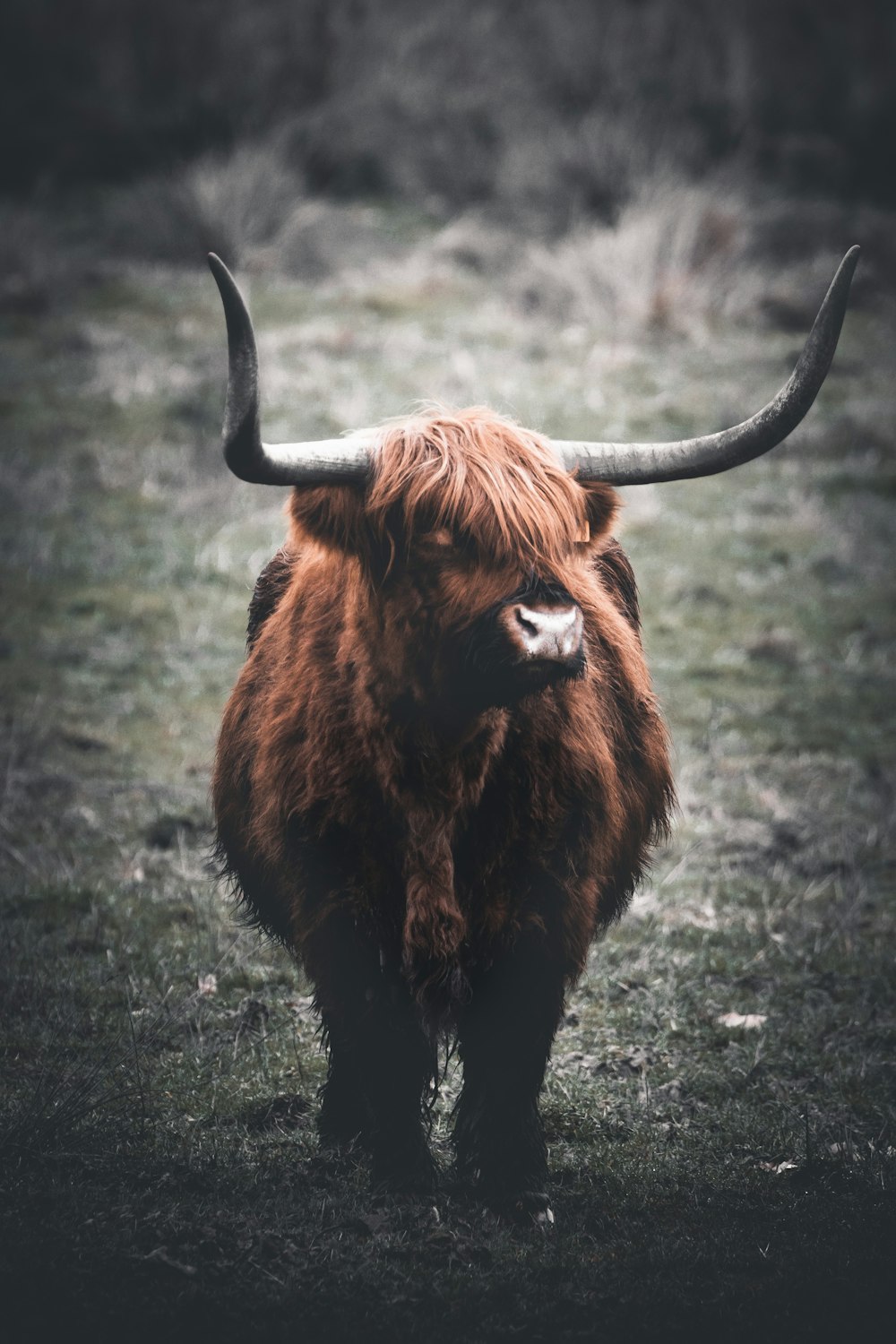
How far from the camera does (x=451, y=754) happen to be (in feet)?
9.37

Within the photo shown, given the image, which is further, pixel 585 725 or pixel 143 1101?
pixel 143 1101

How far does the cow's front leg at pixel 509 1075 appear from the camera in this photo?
3.04 m

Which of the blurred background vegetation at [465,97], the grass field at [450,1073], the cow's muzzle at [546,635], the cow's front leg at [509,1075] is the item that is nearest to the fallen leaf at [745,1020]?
the grass field at [450,1073]

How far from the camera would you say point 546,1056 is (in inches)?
126

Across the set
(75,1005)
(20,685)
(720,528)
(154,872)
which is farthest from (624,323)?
(75,1005)

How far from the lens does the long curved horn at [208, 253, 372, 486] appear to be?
7.92ft

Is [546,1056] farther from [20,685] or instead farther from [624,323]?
[624,323]

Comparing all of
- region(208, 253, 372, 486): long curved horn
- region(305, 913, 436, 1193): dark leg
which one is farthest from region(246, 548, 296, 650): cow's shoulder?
region(305, 913, 436, 1193): dark leg

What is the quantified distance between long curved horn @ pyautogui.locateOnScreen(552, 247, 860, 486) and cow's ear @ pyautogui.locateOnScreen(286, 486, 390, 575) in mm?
481

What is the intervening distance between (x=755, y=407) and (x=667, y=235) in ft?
13.3

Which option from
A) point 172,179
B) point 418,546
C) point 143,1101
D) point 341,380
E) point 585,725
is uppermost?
point 172,179

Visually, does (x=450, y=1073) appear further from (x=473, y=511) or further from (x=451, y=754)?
(x=473, y=511)

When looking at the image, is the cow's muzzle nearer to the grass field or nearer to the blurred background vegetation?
the grass field

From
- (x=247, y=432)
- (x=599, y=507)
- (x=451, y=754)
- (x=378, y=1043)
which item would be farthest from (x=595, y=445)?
(x=378, y=1043)
